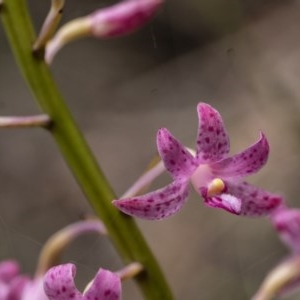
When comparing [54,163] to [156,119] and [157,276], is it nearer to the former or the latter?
[156,119]

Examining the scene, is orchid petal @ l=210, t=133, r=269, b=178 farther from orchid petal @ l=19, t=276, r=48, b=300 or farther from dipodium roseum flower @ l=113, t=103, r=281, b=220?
orchid petal @ l=19, t=276, r=48, b=300

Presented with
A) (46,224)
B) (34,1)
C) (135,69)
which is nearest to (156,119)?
(135,69)

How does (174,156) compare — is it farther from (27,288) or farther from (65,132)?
(27,288)

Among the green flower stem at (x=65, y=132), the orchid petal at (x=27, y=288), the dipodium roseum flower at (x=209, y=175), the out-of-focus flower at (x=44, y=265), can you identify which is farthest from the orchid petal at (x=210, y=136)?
the orchid petal at (x=27, y=288)

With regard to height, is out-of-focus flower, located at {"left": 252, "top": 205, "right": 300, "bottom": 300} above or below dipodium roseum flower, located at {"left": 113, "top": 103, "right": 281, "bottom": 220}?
below

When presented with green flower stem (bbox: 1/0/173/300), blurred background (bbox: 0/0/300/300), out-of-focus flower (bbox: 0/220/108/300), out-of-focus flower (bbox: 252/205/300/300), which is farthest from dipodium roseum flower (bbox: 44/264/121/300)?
blurred background (bbox: 0/0/300/300)

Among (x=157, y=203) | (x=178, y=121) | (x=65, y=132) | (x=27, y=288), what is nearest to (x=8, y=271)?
(x=27, y=288)
